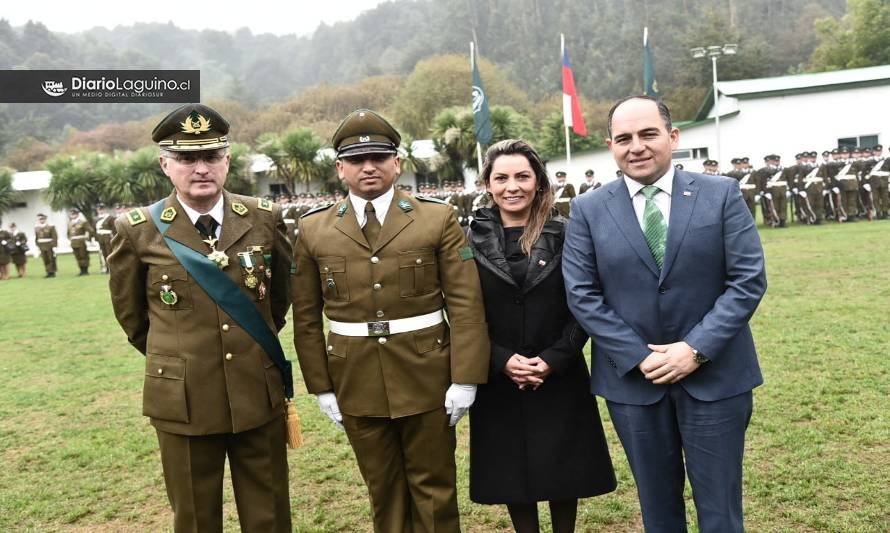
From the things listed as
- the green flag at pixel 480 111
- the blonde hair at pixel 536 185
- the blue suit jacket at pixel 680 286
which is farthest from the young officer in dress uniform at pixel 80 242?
the blue suit jacket at pixel 680 286

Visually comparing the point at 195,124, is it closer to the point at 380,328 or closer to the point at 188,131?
the point at 188,131

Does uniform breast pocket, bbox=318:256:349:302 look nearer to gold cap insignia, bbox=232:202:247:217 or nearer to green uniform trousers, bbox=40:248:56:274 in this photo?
gold cap insignia, bbox=232:202:247:217

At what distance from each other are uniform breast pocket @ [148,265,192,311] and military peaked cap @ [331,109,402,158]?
0.76 m

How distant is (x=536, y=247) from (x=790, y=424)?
2.74 meters

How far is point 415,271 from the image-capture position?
9.73 ft

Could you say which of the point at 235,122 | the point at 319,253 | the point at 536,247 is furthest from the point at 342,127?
the point at 235,122

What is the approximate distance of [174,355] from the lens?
288cm

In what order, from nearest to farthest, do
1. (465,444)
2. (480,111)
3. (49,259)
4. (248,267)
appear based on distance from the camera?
(248,267)
(465,444)
(480,111)
(49,259)

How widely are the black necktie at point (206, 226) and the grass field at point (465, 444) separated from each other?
1.72 metres

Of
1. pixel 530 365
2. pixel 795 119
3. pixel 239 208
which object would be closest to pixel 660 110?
pixel 530 365

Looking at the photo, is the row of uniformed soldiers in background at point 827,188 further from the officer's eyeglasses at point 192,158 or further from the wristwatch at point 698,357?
the officer's eyeglasses at point 192,158

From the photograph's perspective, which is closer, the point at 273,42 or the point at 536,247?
the point at 536,247

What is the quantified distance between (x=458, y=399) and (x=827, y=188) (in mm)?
17885

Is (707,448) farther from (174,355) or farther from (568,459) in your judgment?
(174,355)
